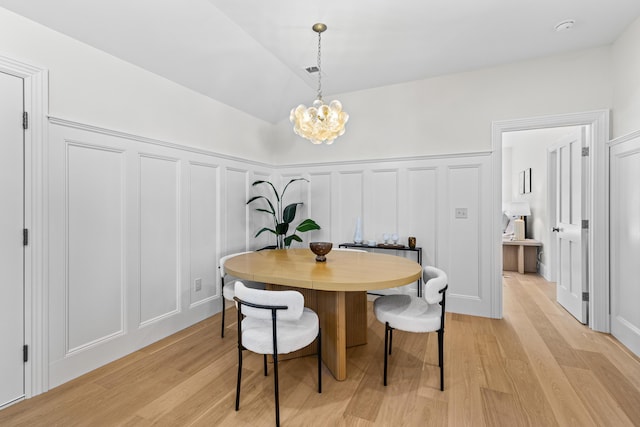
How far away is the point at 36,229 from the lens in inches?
76.4

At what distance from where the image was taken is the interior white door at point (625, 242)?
245cm

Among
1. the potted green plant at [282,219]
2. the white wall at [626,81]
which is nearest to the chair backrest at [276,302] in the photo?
the potted green plant at [282,219]

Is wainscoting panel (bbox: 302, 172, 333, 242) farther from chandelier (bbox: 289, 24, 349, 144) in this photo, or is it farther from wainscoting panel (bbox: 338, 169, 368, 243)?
chandelier (bbox: 289, 24, 349, 144)

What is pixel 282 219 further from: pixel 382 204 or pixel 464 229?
pixel 464 229

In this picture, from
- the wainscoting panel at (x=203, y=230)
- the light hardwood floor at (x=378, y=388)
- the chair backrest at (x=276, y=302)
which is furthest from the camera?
the wainscoting panel at (x=203, y=230)

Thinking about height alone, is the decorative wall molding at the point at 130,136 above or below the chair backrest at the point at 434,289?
above

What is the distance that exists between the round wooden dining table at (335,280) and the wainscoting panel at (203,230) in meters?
0.77

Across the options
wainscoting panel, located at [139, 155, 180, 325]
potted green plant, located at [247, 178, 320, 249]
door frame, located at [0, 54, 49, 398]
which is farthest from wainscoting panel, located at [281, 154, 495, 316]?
door frame, located at [0, 54, 49, 398]

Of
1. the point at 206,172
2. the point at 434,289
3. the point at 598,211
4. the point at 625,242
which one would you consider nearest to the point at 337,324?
the point at 434,289

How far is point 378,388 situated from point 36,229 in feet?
8.00

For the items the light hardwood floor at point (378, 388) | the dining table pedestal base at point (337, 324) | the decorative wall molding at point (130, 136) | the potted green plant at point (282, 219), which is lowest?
the light hardwood floor at point (378, 388)

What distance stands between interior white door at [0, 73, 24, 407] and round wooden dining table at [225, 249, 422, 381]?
1.26 meters

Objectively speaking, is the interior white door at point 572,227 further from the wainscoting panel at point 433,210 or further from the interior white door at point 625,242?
the wainscoting panel at point 433,210

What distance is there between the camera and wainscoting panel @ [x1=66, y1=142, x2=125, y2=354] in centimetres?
214
